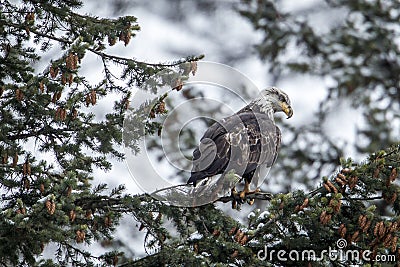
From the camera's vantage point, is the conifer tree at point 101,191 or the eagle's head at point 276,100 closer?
the conifer tree at point 101,191

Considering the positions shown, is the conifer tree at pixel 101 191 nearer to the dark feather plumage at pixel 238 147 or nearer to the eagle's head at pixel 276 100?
the dark feather plumage at pixel 238 147

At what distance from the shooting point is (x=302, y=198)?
21.9 ft

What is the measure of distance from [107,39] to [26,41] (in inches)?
30.9

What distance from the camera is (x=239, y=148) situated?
8141mm

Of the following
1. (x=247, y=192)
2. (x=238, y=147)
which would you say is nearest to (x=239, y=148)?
(x=238, y=147)

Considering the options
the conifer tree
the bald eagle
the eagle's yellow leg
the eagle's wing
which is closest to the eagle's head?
the bald eagle

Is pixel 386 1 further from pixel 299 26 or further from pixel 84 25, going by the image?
pixel 84 25

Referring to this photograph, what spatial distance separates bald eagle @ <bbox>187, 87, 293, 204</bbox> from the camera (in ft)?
25.9

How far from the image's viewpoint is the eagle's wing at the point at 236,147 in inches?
311

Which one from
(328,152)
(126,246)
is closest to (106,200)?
(126,246)

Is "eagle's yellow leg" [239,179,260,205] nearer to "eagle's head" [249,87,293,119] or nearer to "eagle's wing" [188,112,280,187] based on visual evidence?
"eagle's wing" [188,112,280,187]

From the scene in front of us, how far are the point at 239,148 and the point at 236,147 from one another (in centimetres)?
5

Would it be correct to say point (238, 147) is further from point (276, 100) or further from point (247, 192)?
point (276, 100)

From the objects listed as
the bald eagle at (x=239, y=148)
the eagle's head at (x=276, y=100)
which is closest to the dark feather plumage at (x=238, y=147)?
the bald eagle at (x=239, y=148)
